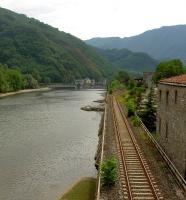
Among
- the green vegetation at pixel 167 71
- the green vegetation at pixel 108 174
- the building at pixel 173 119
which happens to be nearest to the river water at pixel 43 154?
the green vegetation at pixel 108 174

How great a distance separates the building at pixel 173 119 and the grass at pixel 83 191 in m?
8.22

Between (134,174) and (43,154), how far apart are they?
22235 millimetres

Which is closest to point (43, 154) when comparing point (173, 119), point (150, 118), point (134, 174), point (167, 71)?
point (150, 118)

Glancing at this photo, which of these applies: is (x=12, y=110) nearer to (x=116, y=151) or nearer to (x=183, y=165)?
(x=116, y=151)

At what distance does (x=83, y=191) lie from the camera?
35844mm

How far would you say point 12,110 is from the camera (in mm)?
113312

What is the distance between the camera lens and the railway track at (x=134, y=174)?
29.2 meters

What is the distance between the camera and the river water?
39.1 m

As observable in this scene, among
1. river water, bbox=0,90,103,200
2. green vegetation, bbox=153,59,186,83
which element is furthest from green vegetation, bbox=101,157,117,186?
green vegetation, bbox=153,59,186,83

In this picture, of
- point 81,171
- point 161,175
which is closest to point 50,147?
point 81,171

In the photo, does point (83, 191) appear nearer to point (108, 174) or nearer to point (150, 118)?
point (108, 174)

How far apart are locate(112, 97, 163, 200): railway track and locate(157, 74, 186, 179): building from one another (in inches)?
114

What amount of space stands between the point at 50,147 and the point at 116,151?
16898 millimetres

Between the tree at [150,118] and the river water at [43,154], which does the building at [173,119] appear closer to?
the river water at [43,154]
